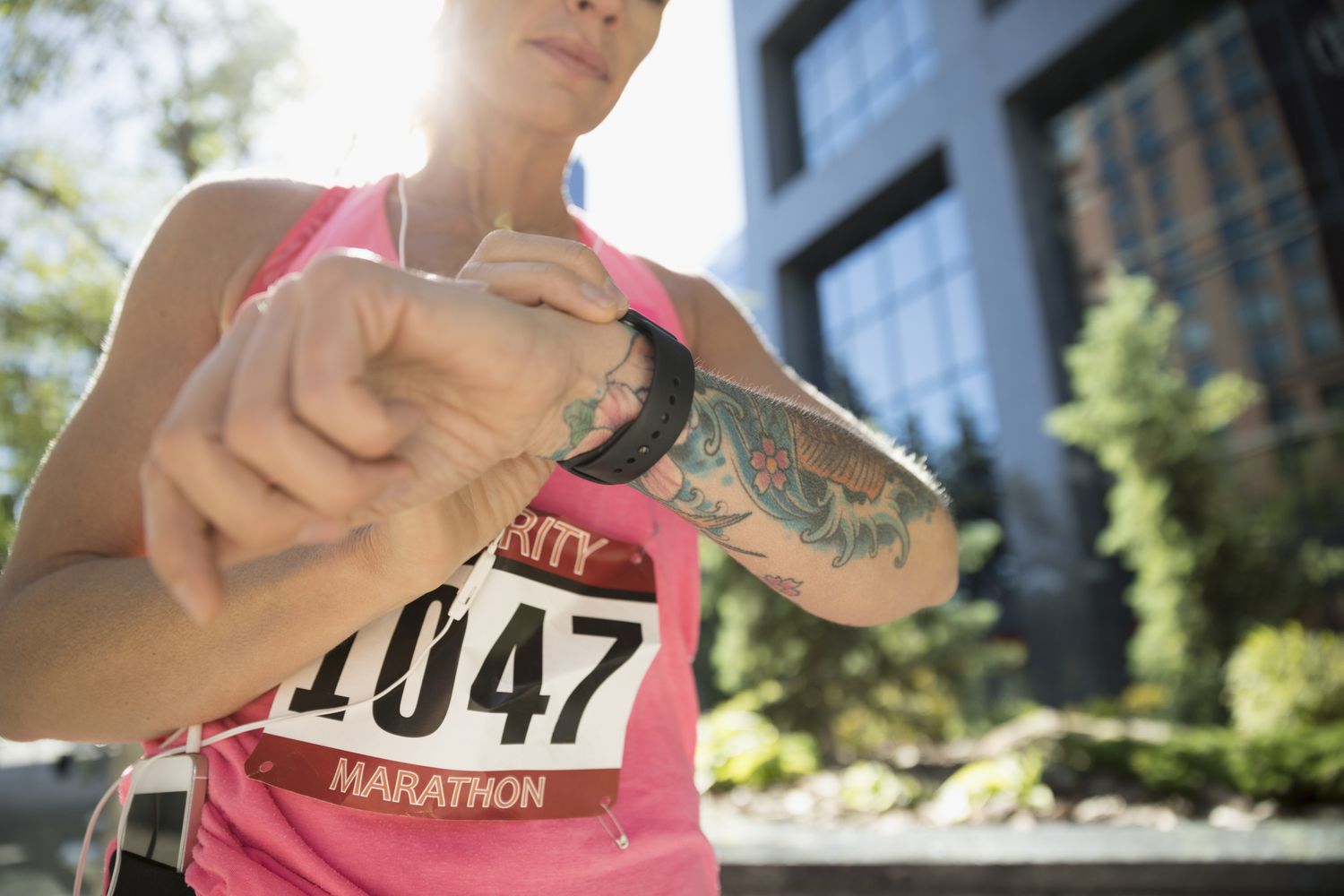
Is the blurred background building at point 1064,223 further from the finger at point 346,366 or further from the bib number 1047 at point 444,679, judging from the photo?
the finger at point 346,366

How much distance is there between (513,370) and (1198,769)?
6387mm

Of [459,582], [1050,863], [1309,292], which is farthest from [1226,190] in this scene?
[459,582]

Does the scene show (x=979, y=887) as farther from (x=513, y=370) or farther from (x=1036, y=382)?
(x=1036, y=382)

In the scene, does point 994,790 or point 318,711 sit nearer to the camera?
point 318,711

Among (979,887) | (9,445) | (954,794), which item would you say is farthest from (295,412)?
(954,794)

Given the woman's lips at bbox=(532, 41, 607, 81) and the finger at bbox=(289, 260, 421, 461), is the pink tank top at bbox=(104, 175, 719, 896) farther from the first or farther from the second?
the finger at bbox=(289, 260, 421, 461)

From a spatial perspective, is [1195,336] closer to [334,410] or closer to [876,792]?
[876,792]

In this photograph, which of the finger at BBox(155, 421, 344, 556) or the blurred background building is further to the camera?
the blurred background building

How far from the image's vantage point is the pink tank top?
99cm

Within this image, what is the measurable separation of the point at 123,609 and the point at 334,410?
0.60 metres

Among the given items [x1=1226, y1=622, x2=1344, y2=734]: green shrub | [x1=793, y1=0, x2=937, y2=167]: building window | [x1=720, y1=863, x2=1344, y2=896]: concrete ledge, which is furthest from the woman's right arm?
[x1=793, y1=0, x2=937, y2=167]: building window

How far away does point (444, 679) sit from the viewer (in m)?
1.03

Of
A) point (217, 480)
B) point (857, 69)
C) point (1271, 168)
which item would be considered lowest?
point (217, 480)

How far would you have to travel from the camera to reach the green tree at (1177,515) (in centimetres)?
1099
